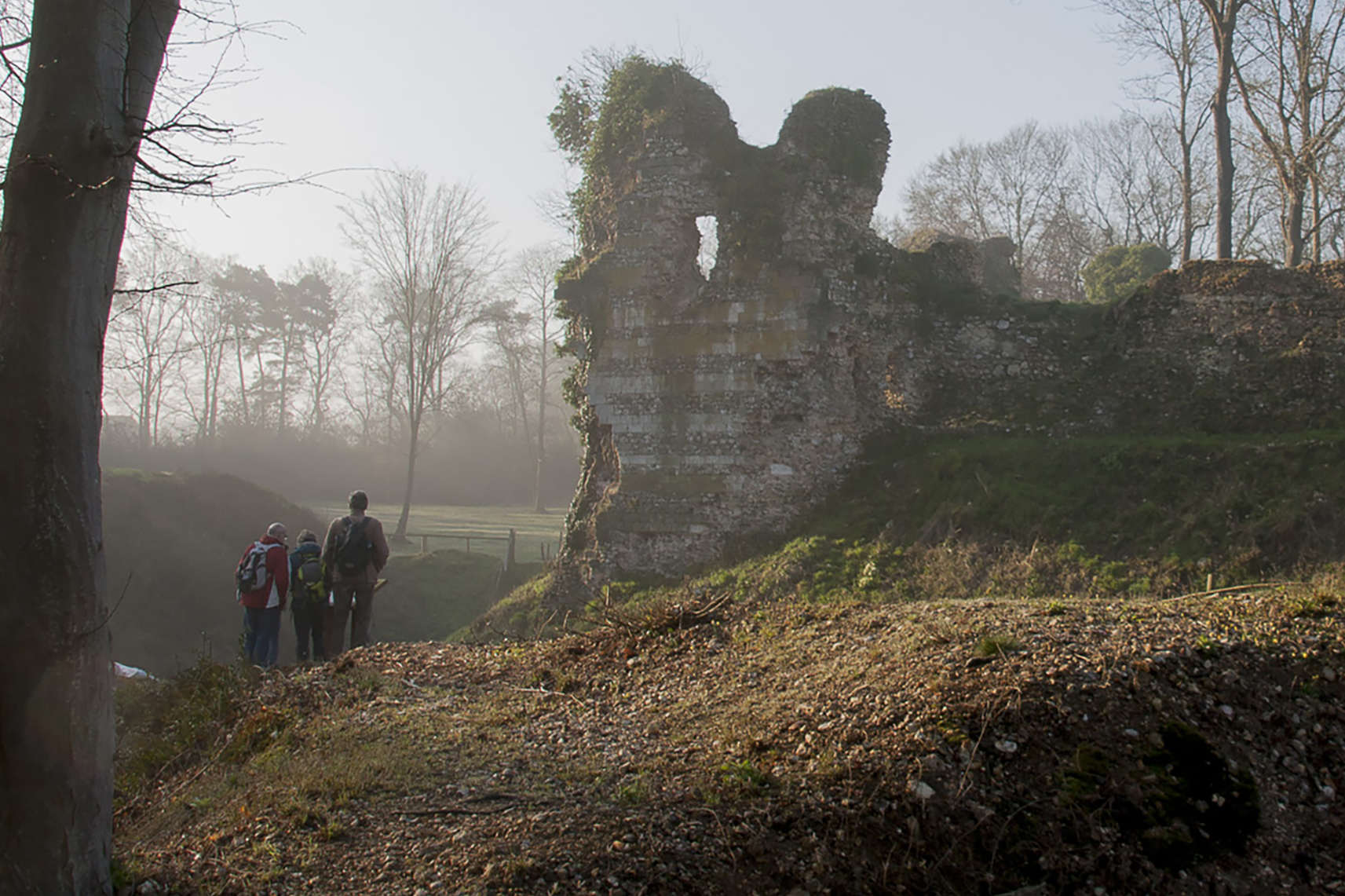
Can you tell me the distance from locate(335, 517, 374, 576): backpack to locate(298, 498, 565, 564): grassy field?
1187cm

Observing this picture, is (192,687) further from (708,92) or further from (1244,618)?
(708,92)

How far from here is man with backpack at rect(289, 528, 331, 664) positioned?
8844 mm

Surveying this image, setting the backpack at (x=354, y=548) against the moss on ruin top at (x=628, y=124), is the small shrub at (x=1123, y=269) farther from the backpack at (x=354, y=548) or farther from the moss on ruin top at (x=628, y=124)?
the backpack at (x=354, y=548)

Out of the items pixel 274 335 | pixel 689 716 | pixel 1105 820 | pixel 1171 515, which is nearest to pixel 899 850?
pixel 1105 820

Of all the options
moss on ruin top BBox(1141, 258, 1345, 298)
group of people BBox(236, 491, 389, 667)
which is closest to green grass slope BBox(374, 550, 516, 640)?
group of people BBox(236, 491, 389, 667)

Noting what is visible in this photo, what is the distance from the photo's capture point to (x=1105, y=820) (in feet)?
13.3

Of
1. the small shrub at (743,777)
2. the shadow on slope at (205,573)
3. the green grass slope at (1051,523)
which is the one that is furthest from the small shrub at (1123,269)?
the small shrub at (743,777)

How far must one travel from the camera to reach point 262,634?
8852 mm

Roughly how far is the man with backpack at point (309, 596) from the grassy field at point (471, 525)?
11.4m

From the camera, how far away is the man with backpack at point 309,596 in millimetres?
8844

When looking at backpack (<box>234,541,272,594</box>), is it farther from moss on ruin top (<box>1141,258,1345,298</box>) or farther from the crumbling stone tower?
moss on ruin top (<box>1141,258,1345,298</box>)

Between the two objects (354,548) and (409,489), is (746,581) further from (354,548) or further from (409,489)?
(409,489)

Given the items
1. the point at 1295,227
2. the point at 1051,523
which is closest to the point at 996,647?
the point at 1051,523

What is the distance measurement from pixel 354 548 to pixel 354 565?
0.55 ft
